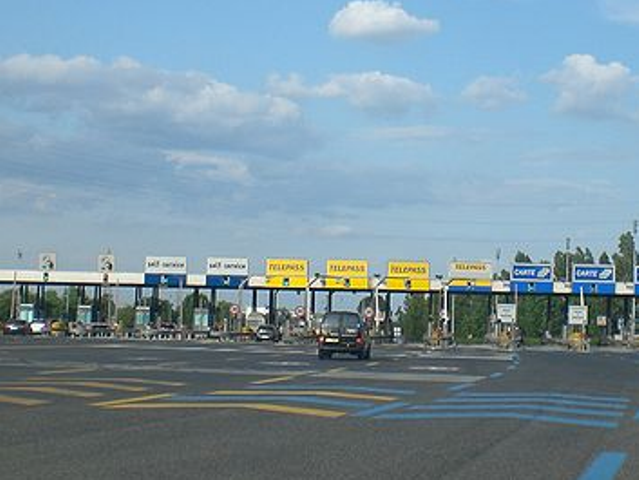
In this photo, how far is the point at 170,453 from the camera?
12266 mm

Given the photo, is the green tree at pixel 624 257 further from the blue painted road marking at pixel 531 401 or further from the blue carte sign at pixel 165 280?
the blue painted road marking at pixel 531 401

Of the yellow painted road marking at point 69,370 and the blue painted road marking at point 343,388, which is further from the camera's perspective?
the yellow painted road marking at point 69,370

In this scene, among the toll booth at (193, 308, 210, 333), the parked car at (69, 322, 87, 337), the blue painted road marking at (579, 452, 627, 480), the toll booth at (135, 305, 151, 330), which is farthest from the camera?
the toll booth at (193, 308, 210, 333)

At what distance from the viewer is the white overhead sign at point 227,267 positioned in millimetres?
97938

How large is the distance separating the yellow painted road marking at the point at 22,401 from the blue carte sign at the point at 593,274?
76844 mm

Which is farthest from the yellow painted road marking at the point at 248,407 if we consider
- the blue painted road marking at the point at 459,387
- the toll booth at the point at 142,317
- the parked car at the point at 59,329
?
the toll booth at the point at 142,317

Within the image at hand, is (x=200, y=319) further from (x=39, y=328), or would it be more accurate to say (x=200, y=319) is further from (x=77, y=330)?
(x=77, y=330)

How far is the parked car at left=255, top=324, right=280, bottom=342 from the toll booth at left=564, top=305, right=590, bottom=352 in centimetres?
2214

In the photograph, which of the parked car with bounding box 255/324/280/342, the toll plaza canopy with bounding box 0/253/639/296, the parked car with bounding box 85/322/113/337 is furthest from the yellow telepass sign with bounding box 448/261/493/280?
the parked car with bounding box 85/322/113/337

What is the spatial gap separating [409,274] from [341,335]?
165 feet

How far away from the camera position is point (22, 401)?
19.0 metres

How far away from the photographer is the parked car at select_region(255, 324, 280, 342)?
86062 millimetres

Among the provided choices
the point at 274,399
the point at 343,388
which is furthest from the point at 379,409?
the point at 343,388

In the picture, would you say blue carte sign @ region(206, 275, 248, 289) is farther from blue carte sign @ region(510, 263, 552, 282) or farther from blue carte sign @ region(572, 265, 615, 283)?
blue carte sign @ region(572, 265, 615, 283)
